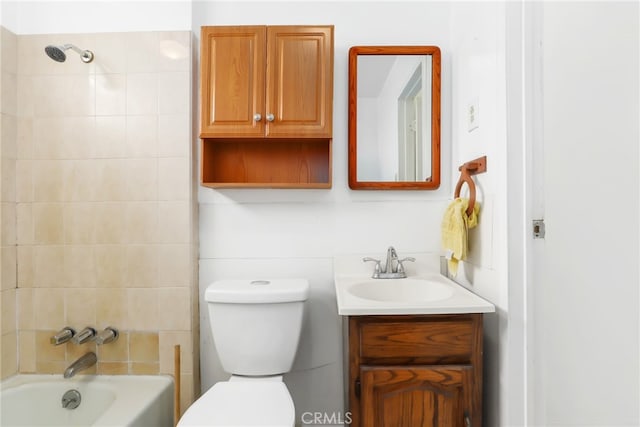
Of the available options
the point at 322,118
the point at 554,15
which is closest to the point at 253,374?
the point at 322,118

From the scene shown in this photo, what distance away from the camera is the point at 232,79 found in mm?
1473

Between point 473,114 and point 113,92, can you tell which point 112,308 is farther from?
point 473,114

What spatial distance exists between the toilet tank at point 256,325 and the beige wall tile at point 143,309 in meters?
0.35

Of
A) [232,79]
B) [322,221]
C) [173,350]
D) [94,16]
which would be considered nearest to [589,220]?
[322,221]

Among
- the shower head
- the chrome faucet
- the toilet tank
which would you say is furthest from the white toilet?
the shower head

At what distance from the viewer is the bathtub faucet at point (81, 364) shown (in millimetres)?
1439

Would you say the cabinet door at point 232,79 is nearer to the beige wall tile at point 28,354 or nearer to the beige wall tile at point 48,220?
the beige wall tile at point 48,220

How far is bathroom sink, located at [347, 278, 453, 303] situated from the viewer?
145 cm

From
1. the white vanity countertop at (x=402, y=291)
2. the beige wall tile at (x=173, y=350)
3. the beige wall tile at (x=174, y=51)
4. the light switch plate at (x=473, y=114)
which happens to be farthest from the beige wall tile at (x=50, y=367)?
the light switch plate at (x=473, y=114)

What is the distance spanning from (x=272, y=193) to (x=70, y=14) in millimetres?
1235

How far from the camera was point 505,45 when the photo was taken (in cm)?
111

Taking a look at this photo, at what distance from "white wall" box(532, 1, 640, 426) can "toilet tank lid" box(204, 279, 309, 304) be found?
847 millimetres

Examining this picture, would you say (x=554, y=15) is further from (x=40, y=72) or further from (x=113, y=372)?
(x=113, y=372)

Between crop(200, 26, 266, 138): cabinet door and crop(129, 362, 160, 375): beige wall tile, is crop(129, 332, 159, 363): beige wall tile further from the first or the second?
crop(200, 26, 266, 138): cabinet door
